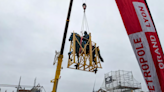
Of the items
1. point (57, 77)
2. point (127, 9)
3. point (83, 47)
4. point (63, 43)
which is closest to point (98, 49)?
point (83, 47)

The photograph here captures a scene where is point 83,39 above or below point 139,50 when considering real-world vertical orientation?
above

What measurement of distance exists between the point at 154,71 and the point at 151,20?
6.96ft

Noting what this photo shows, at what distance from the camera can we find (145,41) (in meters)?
5.38

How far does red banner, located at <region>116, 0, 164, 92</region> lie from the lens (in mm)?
5078

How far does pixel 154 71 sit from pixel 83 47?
38.8ft

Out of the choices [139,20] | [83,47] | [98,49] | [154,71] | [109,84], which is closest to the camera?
[154,71]

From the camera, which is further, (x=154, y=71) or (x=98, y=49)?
(x=98, y=49)

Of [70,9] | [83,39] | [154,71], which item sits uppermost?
[70,9]

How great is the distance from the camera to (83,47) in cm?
1661

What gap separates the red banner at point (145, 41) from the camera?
5.08 meters

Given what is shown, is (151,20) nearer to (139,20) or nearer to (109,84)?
(139,20)

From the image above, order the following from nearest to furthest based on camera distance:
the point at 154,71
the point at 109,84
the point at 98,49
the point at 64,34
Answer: the point at 154,71
the point at 98,49
the point at 64,34
the point at 109,84

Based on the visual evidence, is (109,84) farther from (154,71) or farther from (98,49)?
(154,71)

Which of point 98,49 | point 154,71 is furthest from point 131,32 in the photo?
point 98,49
